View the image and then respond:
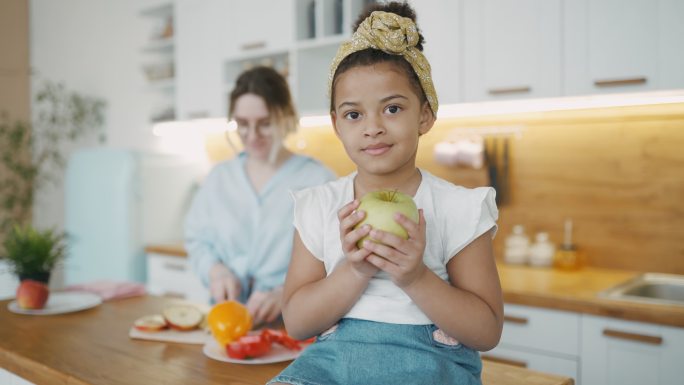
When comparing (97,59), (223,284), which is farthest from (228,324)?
(97,59)

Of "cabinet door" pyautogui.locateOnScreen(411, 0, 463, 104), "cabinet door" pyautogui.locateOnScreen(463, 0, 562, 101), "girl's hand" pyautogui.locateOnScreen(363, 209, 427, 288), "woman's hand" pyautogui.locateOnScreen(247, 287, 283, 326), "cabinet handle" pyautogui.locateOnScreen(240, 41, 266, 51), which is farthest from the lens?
"cabinet handle" pyautogui.locateOnScreen(240, 41, 266, 51)

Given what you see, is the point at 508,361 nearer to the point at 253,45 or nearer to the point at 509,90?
the point at 509,90

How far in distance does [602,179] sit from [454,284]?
72.3 inches

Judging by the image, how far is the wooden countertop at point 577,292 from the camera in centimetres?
197

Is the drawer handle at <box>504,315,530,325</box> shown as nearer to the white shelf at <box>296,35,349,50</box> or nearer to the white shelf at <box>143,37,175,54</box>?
the white shelf at <box>296,35,349,50</box>

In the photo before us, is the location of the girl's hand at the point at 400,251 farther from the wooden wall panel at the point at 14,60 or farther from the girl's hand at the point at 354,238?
the wooden wall panel at the point at 14,60

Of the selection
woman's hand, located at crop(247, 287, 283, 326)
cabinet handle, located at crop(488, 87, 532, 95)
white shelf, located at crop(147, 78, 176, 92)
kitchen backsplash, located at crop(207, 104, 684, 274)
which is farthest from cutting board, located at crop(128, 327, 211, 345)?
white shelf, located at crop(147, 78, 176, 92)

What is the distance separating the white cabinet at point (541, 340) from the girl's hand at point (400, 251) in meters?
1.42

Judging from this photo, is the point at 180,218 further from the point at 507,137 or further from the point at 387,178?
the point at 387,178

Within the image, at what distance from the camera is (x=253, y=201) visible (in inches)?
82.7

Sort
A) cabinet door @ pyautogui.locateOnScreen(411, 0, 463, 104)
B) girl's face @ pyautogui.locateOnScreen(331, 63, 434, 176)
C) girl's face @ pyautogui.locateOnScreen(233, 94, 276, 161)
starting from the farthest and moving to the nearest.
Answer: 1. cabinet door @ pyautogui.locateOnScreen(411, 0, 463, 104)
2. girl's face @ pyautogui.locateOnScreen(233, 94, 276, 161)
3. girl's face @ pyautogui.locateOnScreen(331, 63, 434, 176)

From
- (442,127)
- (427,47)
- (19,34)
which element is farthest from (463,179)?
(19,34)

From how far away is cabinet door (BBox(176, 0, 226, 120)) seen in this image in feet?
11.5

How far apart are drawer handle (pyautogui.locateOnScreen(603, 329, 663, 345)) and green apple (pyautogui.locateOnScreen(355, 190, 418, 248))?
1.41 meters
